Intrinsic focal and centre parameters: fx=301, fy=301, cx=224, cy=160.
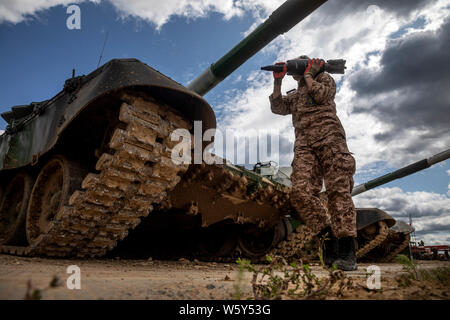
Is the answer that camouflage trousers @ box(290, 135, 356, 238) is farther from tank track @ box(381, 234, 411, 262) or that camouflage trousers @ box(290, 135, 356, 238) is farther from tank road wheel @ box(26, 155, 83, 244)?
tank track @ box(381, 234, 411, 262)

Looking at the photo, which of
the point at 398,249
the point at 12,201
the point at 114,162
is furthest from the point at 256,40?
the point at 398,249

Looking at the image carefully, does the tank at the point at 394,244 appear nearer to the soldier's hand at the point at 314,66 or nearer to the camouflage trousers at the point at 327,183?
the camouflage trousers at the point at 327,183

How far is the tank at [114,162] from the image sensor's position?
2307 millimetres

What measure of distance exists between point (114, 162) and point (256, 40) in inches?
93.1

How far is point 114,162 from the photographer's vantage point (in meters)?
2.26

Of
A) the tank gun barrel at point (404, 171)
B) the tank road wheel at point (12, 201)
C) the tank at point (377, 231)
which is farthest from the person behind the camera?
the tank gun barrel at point (404, 171)

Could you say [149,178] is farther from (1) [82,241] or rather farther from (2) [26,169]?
(2) [26,169]

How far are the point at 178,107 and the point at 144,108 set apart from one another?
40 cm

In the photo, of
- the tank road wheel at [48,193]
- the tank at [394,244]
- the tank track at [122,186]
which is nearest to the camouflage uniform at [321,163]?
the tank track at [122,186]

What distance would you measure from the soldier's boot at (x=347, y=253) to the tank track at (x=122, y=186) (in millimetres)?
1541

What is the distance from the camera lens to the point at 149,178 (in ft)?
8.23

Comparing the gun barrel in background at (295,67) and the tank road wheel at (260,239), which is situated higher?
the gun barrel in background at (295,67)

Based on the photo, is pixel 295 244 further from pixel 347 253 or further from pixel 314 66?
pixel 314 66
